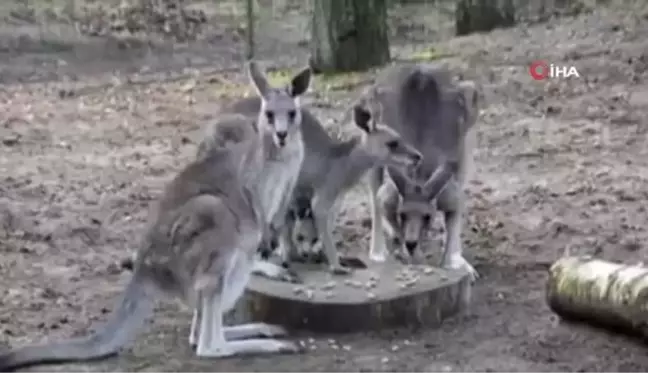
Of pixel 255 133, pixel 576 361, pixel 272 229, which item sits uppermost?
pixel 255 133

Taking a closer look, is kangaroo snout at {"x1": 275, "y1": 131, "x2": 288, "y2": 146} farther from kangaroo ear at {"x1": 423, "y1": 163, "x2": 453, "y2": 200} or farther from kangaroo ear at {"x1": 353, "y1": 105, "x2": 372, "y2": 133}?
kangaroo ear at {"x1": 423, "y1": 163, "x2": 453, "y2": 200}

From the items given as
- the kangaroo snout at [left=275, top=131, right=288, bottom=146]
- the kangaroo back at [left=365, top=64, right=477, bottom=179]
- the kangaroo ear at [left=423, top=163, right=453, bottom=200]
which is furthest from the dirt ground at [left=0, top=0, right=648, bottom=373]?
the kangaroo snout at [left=275, top=131, right=288, bottom=146]

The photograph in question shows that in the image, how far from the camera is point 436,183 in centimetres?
603

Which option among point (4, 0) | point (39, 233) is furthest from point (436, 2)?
point (39, 233)

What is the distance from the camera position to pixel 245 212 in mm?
5223

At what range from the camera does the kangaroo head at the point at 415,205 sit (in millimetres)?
5914

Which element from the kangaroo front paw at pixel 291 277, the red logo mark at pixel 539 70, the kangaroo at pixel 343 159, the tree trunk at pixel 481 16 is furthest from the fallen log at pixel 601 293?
the tree trunk at pixel 481 16

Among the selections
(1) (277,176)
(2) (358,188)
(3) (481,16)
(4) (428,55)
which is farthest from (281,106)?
(3) (481,16)

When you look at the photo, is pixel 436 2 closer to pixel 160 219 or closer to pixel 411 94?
pixel 411 94

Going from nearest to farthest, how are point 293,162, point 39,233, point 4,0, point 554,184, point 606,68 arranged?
point 293,162
point 39,233
point 554,184
point 606,68
point 4,0

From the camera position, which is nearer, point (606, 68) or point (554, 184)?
point (554, 184)

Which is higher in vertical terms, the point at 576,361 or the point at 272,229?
the point at 272,229

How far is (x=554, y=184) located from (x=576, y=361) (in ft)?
9.64

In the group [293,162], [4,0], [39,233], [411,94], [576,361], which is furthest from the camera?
[4,0]
